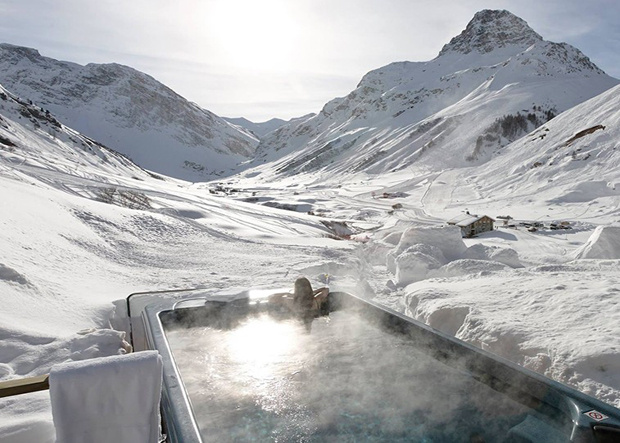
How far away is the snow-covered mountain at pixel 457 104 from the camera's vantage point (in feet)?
189

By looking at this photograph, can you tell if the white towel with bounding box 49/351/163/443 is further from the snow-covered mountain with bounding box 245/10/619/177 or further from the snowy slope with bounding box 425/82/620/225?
the snow-covered mountain with bounding box 245/10/619/177

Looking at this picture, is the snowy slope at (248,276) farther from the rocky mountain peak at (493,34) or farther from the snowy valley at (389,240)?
the rocky mountain peak at (493,34)

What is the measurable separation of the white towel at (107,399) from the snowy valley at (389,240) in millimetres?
354

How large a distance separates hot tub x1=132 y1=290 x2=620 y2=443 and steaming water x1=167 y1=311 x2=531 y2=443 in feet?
0.04

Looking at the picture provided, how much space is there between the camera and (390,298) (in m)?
7.47

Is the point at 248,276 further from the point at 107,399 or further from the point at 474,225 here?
the point at 474,225

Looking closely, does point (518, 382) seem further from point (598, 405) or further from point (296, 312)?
point (296, 312)

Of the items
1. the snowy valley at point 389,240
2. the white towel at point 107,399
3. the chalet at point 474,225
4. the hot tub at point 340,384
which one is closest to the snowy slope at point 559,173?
the snowy valley at point 389,240

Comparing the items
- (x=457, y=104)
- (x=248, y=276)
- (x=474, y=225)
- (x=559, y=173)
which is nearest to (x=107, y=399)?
(x=248, y=276)

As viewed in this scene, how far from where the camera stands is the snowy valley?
146 inches

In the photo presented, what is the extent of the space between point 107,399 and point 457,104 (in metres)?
78.9

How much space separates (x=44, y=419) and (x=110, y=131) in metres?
154

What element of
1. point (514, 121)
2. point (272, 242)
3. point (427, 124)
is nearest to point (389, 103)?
point (427, 124)

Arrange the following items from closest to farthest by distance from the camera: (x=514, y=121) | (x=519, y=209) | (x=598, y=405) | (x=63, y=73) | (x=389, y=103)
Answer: (x=598, y=405), (x=519, y=209), (x=514, y=121), (x=389, y=103), (x=63, y=73)
